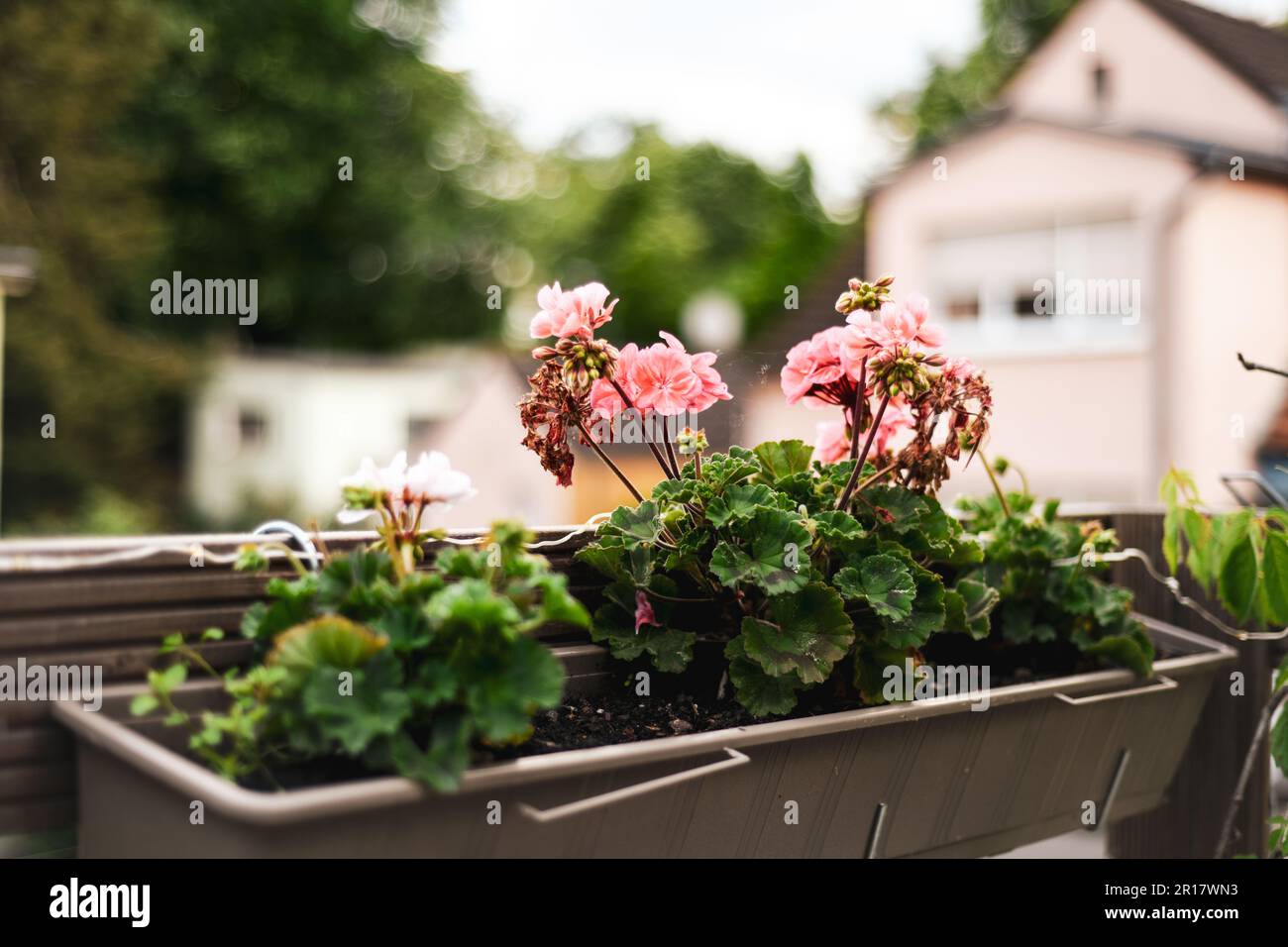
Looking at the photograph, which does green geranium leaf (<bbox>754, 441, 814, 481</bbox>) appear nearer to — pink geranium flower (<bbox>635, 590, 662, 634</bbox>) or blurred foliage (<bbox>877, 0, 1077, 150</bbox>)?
pink geranium flower (<bbox>635, 590, 662, 634</bbox>)

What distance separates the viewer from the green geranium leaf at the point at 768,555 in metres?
1.68

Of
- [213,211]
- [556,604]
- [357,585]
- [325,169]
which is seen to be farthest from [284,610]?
[213,211]

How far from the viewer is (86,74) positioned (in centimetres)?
1697

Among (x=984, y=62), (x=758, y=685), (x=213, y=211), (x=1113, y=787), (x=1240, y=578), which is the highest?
(x=984, y=62)

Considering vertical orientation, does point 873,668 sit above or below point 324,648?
below

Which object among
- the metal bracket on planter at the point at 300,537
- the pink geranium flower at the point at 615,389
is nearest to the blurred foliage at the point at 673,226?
the pink geranium flower at the point at 615,389

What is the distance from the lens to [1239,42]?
12.6 m

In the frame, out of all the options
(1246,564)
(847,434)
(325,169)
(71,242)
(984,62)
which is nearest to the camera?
(1246,564)

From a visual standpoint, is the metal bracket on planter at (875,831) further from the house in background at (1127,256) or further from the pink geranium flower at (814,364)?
the house in background at (1127,256)

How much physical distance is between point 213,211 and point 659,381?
2091 cm

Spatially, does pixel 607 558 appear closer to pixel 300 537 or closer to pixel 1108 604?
pixel 300 537

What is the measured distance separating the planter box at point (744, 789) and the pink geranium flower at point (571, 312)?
1.49ft

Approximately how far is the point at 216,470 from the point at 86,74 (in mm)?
7574

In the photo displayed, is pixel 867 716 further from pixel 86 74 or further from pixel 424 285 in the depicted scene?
pixel 424 285
